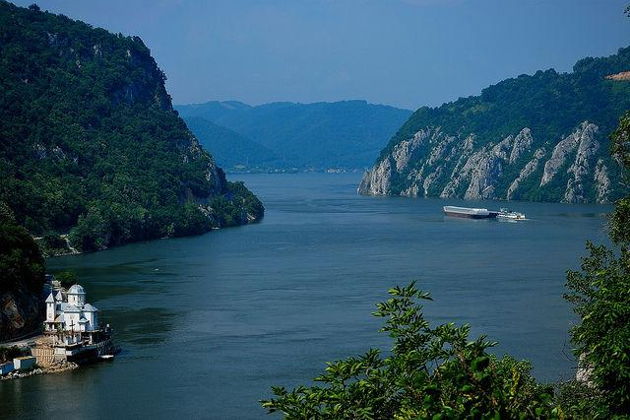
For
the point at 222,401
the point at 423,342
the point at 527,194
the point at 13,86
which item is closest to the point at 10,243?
the point at 222,401

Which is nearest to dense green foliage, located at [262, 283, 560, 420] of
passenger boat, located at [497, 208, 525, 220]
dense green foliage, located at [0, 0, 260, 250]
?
Result: dense green foliage, located at [0, 0, 260, 250]

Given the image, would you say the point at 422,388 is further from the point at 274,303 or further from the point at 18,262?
the point at 274,303

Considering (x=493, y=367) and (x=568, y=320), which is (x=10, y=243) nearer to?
(x=568, y=320)

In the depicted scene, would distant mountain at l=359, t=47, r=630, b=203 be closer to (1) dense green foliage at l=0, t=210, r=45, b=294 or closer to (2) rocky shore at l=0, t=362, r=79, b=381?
(1) dense green foliage at l=0, t=210, r=45, b=294

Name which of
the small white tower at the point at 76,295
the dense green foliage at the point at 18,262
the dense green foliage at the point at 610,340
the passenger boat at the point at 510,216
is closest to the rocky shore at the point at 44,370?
the small white tower at the point at 76,295

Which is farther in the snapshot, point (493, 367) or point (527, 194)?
point (527, 194)

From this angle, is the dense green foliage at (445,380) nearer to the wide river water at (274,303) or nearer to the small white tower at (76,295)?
the wide river water at (274,303)
